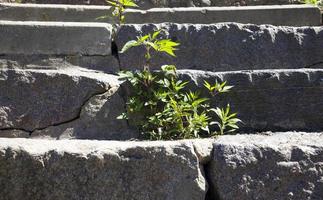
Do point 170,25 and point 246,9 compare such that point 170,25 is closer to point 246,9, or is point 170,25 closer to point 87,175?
point 246,9

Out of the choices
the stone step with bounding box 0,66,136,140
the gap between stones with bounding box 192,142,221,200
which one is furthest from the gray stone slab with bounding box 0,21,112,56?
the gap between stones with bounding box 192,142,221,200

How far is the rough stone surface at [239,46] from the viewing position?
2881mm

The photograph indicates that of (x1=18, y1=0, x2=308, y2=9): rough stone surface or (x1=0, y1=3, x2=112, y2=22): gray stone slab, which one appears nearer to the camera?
(x1=0, y1=3, x2=112, y2=22): gray stone slab

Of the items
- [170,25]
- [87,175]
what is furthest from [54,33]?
[87,175]

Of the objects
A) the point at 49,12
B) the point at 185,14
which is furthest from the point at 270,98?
the point at 49,12

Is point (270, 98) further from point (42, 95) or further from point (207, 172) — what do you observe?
point (42, 95)

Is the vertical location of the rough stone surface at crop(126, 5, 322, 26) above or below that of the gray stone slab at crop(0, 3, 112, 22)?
above

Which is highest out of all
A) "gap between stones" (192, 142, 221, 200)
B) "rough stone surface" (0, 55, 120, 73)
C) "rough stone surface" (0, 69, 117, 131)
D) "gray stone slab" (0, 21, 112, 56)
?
"gray stone slab" (0, 21, 112, 56)

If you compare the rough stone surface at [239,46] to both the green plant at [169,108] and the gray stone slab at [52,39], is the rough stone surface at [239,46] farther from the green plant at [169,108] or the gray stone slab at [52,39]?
the green plant at [169,108]

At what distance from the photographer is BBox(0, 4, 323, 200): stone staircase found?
196 centimetres

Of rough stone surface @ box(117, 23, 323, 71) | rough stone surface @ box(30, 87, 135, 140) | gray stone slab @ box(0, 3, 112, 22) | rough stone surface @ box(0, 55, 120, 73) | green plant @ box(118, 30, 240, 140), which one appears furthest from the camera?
gray stone slab @ box(0, 3, 112, 22)

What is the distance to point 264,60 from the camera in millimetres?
2893

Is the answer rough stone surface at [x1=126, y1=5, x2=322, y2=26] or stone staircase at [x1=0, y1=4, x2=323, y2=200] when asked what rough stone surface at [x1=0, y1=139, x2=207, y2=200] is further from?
rough stone surface at [x1=126, y1=5, x2=322, y2=26]

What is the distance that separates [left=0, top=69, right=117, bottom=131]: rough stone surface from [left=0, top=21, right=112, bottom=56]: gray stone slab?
328 millimetres
